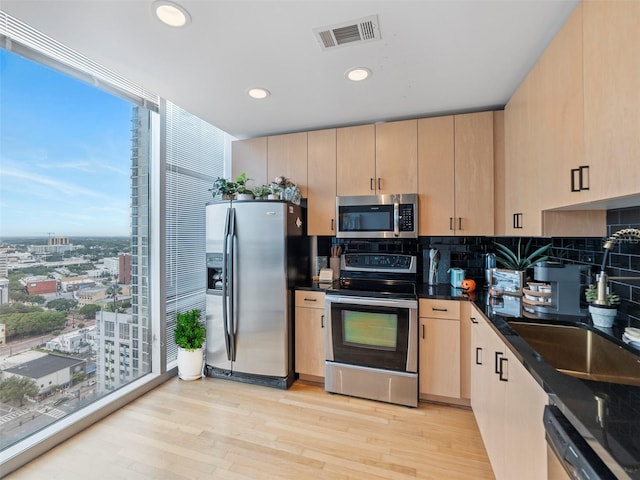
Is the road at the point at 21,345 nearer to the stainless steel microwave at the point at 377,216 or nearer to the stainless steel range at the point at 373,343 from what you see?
the stainless steel range at the point at 373,343

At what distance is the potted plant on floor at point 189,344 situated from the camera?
270cm

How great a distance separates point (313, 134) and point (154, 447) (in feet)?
→ 9.22

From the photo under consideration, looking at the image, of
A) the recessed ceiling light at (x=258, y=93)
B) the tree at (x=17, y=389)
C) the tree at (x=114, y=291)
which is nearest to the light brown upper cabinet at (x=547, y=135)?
the recessed ceiling light at (x=258, y=93)

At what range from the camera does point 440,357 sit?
2273 millimetres

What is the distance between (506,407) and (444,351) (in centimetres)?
92

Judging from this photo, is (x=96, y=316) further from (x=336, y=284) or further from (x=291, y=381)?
(x=336, y=284)

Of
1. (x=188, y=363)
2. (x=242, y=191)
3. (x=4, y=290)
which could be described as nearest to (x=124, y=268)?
(x=4, y=290)

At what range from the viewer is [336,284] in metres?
2.79

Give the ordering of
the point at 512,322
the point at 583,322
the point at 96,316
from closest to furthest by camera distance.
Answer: the point at 583,322
the point at 512,322
the point at 96,316

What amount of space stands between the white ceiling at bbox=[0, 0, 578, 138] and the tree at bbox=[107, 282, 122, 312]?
1.57m

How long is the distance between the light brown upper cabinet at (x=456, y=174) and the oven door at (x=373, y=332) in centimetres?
79

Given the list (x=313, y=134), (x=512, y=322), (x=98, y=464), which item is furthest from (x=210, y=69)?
(x=98, y=464)

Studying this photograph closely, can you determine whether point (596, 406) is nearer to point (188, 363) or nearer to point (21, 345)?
point (21, 345)

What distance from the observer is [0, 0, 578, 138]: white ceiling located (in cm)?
138
